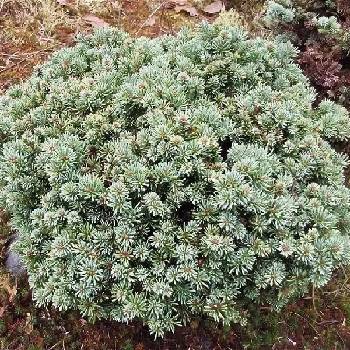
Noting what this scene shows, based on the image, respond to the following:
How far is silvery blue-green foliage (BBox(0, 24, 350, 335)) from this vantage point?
8.06ft

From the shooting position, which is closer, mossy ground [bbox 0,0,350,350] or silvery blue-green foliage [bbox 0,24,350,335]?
silvery blue-green foliage [bbox 0,24,350,335]

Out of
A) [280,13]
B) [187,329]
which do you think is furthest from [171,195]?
[280,13]

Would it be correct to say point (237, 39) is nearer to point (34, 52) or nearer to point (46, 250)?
point (46, 250)

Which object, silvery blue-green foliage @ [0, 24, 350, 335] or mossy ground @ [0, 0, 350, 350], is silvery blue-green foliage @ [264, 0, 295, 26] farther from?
mossy ground @ [0, 0, 350, 350]

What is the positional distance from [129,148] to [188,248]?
0.62 metres

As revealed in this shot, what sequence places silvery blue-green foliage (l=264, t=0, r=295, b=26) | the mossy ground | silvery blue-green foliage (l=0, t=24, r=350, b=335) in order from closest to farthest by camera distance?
silvery blue-green foliage (l=0, t=24, r=350, b=335)
the mossy ground
silvery blue-green foliage (l=264, t=0, r=295, b=26)

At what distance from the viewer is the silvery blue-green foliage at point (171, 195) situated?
2457 mm

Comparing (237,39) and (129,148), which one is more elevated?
(237,39)

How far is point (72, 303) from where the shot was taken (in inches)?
103

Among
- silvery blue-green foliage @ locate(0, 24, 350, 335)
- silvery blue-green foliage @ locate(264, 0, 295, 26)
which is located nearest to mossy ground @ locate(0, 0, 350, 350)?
silvery blue-green foliage @ locate(0, 24, 350, 335)

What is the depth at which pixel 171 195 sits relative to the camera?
8.16 feet

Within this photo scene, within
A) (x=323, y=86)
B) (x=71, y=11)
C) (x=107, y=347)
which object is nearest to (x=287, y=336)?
(x=107, y=347)

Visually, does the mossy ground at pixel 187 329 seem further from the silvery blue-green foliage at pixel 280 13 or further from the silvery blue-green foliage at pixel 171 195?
the silvery blue-green foliage at pixel 280 13

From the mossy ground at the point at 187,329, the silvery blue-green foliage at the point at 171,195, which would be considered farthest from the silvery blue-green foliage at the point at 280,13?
the mossy ground at the point at 187,329
